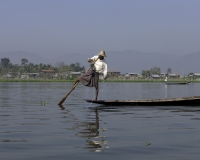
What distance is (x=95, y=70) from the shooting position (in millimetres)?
15969

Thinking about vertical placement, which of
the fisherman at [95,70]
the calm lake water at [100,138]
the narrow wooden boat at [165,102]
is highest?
the fisherman at [95,70]

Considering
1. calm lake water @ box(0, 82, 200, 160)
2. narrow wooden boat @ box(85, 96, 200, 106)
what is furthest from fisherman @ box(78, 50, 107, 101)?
calm lake water @ box(0, 82, 200, 160)

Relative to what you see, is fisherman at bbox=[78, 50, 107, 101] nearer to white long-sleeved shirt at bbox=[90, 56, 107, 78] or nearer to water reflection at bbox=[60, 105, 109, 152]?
white long-sleeved shirt at bbox=[90, 56, 107, 78]

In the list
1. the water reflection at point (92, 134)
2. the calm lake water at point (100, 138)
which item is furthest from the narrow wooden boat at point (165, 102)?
the water reflection at point (92, 134)

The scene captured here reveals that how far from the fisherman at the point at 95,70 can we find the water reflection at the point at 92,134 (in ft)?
16.2

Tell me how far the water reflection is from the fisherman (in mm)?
4949

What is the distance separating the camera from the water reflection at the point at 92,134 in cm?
718

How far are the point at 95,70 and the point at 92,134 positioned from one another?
7.66m

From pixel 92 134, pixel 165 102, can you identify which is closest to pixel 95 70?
pixel 165 102

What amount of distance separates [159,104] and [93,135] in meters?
7.92

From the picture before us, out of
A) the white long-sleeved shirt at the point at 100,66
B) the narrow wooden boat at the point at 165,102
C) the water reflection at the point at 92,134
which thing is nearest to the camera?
the water reflection at the point at 92,134

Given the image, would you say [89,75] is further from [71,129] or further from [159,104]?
[71,129]

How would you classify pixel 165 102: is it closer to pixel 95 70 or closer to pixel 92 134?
pixel 95 70

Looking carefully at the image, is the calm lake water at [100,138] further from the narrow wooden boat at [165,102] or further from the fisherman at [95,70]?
the fisherman at [95,70]
